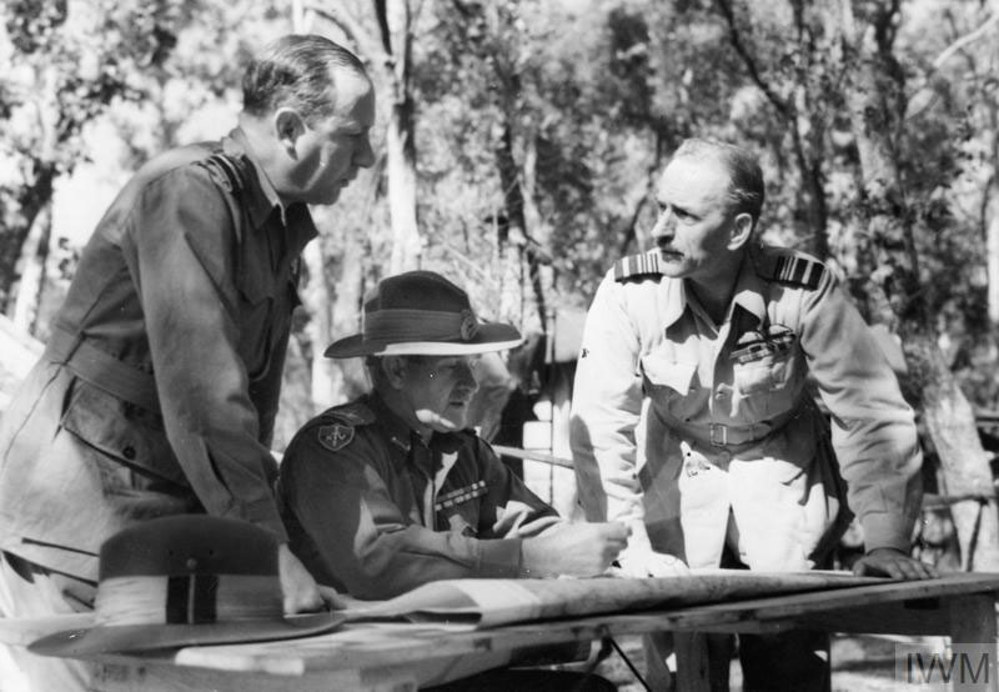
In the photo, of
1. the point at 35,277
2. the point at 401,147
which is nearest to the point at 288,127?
the point at 401,147

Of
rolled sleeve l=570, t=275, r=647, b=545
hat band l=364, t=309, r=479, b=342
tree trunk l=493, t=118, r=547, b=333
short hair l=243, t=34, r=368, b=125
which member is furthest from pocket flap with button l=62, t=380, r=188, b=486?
tree trunk l=493, t=118, r=547, b=333

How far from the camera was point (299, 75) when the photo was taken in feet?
9.50

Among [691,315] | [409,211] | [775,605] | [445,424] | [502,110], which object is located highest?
[502,110]

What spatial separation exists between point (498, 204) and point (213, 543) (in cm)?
961

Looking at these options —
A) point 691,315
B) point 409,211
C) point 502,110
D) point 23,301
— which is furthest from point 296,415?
point 691,315

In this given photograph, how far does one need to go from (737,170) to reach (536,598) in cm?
207

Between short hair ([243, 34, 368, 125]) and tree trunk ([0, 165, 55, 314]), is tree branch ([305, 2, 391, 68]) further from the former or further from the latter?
tree trunk ([0, 165, 55, 314])

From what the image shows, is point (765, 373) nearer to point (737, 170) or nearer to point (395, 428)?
point (737, 170)

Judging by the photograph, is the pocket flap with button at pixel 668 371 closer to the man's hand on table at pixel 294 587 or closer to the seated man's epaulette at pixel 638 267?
Answer: the seated man's epaulette at pixel 638 267

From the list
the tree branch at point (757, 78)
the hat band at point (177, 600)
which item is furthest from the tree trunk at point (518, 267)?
the hat band at point (177, 600)

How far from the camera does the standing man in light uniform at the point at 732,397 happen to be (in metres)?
3.87

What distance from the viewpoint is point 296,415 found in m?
18.2

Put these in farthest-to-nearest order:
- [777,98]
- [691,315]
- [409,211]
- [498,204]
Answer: [777,98]
[498,204]
[409,211]
[691,315]

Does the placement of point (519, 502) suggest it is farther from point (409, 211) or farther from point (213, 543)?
point (409, 211)
